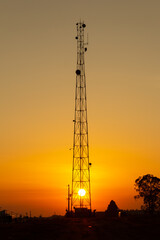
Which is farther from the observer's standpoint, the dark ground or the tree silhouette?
the tree silhouette

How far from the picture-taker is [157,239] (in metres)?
40.5

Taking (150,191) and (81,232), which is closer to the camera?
(81,232)

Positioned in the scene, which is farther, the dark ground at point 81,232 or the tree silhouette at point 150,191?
the tree silhouette at point 150,191

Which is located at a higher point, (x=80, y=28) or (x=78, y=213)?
(x=80, y=28)

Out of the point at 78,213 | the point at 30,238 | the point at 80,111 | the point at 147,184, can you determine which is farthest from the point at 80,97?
the point at 30,238

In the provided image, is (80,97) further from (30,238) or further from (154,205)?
(30,238)

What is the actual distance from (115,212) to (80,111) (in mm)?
68542

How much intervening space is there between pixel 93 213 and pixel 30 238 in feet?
213

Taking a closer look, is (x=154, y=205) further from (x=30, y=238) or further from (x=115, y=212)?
(x=30, y=238)

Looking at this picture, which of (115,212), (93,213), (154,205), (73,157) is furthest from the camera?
(115,212)

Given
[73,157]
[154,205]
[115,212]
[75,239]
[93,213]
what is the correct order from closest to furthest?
1. [75,239]
2. [73,157]
3. [93,213]
4. [154,205]
5. [115,212]

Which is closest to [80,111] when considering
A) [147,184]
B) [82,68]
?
[82,68]

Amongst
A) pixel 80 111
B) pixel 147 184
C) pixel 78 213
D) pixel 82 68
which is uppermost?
pixel 82 68

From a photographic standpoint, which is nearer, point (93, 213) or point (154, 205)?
point (93, 213)
